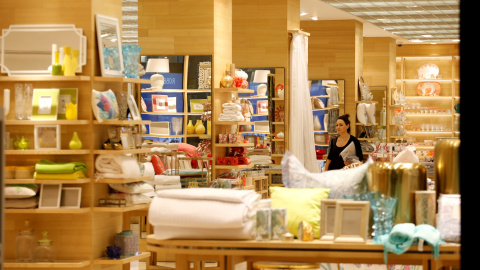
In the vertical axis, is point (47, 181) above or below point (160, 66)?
below

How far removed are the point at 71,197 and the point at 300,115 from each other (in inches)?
214

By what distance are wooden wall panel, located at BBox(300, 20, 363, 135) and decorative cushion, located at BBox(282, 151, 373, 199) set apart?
10.4 m

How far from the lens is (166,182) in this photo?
25.8 ft

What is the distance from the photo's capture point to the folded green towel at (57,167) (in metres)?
6.13

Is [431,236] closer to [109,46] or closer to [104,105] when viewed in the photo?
[104,105]

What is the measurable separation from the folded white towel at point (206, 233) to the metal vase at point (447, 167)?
3.43 ft

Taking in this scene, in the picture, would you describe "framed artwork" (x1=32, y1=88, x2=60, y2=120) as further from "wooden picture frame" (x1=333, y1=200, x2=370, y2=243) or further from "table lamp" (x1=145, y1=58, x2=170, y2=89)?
"wooden picture frame" (x1=333, y1=200, x2=370, y2=243)

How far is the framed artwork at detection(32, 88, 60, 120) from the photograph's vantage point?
6.20 meters

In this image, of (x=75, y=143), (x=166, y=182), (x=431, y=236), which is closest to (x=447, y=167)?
(x=431, y=236)

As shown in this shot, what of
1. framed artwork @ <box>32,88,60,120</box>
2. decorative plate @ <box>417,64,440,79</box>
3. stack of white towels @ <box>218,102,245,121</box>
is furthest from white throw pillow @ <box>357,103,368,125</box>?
framed artwork @ <box>32,88,60,120</box>

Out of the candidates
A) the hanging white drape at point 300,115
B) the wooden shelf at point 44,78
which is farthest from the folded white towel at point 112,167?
the hanging white drape at point 300,115

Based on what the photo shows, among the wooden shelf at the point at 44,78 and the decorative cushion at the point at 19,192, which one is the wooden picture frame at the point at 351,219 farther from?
the decorative cushion at the point at 19,192
